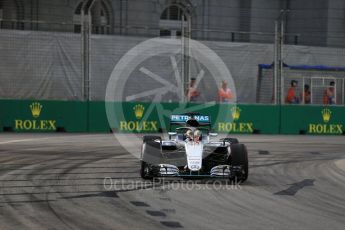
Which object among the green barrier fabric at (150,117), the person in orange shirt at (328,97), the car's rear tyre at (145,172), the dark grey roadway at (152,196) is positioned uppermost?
the person in orange shirt at (328,97)

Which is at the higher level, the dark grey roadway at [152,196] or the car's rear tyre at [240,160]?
the car's rear tyre at [240,160]

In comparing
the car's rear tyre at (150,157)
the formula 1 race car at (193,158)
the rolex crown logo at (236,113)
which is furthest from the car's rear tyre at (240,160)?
the rolex crown logo at (236,113)

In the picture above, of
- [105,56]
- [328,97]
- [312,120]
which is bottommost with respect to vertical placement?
[312,120]

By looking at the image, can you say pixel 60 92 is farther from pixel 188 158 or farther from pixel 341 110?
pixel 188 158

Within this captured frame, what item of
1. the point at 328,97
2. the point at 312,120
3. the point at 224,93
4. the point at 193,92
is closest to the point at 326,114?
the point at 312,120

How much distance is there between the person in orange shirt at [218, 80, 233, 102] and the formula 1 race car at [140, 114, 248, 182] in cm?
1246

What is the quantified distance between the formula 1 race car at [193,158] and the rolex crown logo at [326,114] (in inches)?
579

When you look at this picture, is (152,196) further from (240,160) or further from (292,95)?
(292,95)

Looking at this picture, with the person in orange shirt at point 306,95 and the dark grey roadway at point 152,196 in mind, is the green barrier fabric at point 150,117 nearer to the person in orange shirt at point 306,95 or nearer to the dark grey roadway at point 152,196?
the person in orange shirt at point 306,95

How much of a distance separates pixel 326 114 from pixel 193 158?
1598 cm

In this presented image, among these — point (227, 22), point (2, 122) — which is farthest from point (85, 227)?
point (227, 22)

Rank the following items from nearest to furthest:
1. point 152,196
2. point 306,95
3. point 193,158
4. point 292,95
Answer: point 152,196, point 193,158, point 292,95, point 306,95

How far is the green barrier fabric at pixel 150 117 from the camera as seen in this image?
23328 mm

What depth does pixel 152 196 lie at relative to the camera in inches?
394
